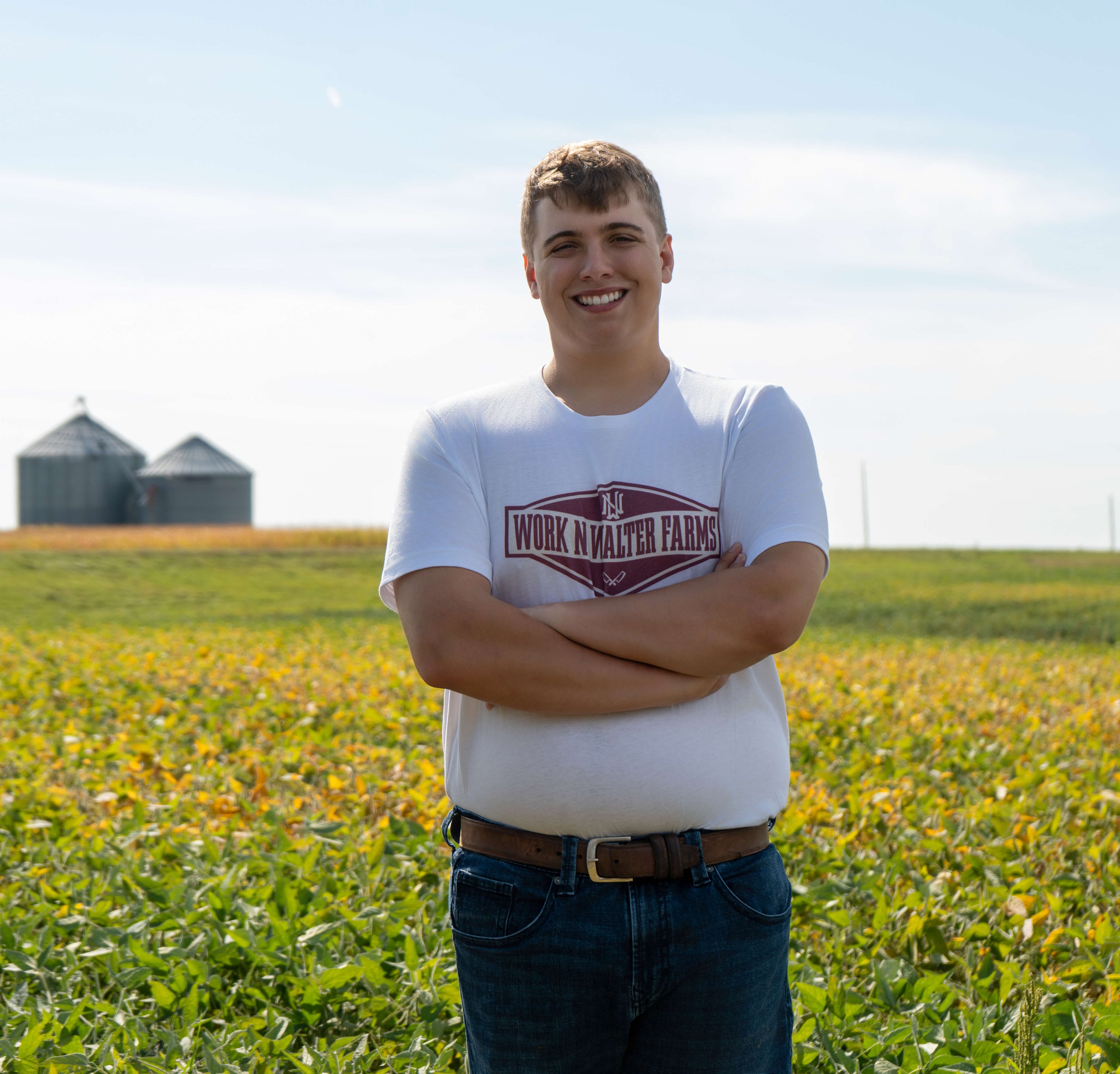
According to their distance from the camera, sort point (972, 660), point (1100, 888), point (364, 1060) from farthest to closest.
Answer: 1. point (972, 660)
2. point (1100, 888)
3. point (364, 1060)

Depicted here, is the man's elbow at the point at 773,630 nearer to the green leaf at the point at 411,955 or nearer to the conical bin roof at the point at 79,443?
the green leaf at the point at 411,955

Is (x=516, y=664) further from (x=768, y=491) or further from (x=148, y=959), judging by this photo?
(x=148, y=959)

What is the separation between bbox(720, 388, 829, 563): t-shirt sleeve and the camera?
1.97m

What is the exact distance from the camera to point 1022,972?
308 cm

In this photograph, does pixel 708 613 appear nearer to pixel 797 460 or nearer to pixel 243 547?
pixel 797 460

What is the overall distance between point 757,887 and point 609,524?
71cm

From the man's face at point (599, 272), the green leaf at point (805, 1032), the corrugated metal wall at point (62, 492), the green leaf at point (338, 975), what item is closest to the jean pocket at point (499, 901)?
the man's face at point (599, 272)

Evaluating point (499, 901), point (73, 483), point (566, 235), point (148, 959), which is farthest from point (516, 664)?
point (73, 483)

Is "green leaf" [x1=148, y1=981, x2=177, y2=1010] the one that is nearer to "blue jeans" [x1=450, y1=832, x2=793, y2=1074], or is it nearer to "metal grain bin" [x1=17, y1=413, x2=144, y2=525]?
"blue jeans" [x1=450, y1=832, x2=793, y2=1074]

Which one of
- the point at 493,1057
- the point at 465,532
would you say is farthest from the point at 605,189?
the point at 493,1057

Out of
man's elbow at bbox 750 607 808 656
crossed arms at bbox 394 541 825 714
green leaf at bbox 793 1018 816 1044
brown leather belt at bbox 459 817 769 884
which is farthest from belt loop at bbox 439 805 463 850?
green leaf at bbox 793 1018 816 1044

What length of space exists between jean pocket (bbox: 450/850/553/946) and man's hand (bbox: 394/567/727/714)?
287 mm

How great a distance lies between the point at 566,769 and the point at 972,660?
838cm

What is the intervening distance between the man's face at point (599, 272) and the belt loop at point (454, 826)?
93 cm
